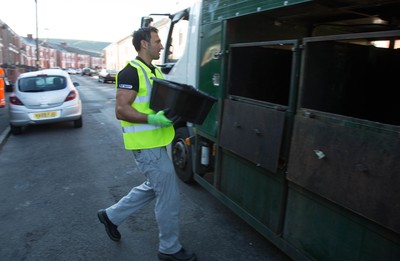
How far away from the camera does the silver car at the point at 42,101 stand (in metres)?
8.31

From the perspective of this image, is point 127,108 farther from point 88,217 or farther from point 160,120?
point 88,217

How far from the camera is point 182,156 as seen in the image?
4680 mm

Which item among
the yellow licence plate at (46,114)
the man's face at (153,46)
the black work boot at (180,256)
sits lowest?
the black work boot at (180,256)

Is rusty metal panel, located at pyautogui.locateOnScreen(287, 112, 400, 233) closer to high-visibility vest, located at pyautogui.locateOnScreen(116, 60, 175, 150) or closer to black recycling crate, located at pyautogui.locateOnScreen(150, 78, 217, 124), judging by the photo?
black recycling crate, located at pyautogui.locateOnScreen(150, 78, 217, 124)

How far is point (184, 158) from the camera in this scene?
464 cm

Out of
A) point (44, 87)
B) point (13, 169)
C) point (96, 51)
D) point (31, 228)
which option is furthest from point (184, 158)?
point (96, 51)

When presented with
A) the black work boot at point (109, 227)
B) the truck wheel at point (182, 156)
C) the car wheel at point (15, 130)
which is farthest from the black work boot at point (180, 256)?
the car wheel at point (15, 130)

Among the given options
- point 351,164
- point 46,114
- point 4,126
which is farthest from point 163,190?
point 4,126

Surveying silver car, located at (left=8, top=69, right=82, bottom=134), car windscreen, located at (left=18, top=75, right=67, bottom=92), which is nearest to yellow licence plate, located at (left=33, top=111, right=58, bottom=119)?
silver car, located at (left=8, top=69, right=82, bottom=134)

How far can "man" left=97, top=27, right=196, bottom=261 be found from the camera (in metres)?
2.66

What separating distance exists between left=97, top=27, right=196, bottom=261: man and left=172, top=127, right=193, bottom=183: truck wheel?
66.3 inches

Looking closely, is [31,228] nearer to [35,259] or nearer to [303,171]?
[35,259]

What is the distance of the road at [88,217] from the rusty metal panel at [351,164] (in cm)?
118

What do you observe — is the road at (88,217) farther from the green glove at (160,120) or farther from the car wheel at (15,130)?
the car wheel at (15,130)
